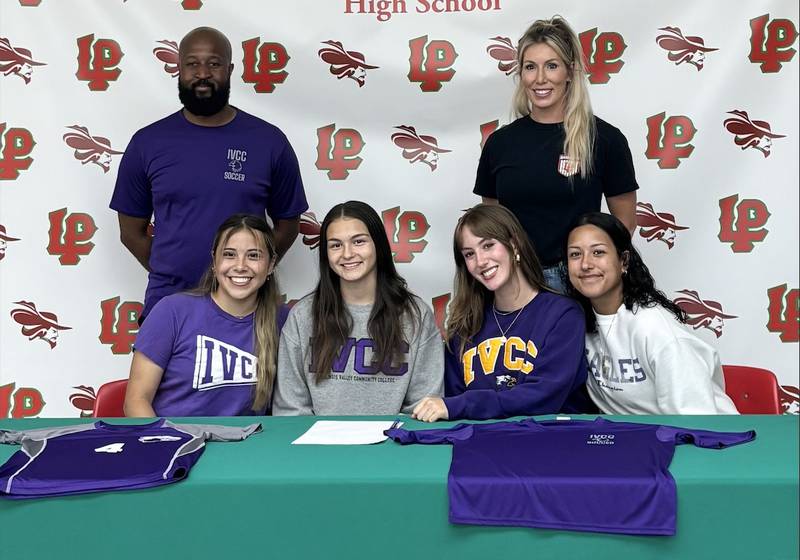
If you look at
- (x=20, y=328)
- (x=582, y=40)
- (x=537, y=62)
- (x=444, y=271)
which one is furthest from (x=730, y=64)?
(x=20, y=328)

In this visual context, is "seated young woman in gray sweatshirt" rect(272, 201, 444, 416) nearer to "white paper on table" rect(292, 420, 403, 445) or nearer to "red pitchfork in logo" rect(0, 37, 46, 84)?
"white paper on table" rect(292, 420, 403, 445)

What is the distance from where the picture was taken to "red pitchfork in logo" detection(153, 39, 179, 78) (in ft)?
9.77

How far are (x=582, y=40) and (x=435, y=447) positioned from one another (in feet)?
6.13

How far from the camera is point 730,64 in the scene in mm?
2861

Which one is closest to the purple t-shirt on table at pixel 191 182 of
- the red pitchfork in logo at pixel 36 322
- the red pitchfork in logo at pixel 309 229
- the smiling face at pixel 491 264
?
the red pitchfork in logo at pixel 309 229

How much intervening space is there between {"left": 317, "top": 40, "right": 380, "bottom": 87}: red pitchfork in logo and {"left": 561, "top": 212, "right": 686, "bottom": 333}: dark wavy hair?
1.15m

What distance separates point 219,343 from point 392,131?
3.79 ft

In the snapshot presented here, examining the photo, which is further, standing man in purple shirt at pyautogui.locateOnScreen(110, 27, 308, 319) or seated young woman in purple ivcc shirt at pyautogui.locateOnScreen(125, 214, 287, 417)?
standing man in purple shirt at pyautogui.locateOnScreen(110, 27, 308, 319)

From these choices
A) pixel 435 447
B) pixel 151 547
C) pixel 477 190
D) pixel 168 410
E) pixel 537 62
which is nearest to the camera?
pixel 151 547

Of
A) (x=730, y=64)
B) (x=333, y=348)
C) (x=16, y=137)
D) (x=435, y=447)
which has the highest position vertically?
(x=730, y=64)

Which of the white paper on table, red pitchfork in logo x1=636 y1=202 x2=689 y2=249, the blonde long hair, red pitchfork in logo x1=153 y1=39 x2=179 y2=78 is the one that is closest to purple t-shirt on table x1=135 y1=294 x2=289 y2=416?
the white paper on table

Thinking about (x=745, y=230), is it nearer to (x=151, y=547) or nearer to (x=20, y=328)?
(x=151, y=547)

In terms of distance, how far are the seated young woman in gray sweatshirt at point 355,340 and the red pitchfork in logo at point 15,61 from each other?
4.88ft

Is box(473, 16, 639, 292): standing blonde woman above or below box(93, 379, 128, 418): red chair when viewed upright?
above
